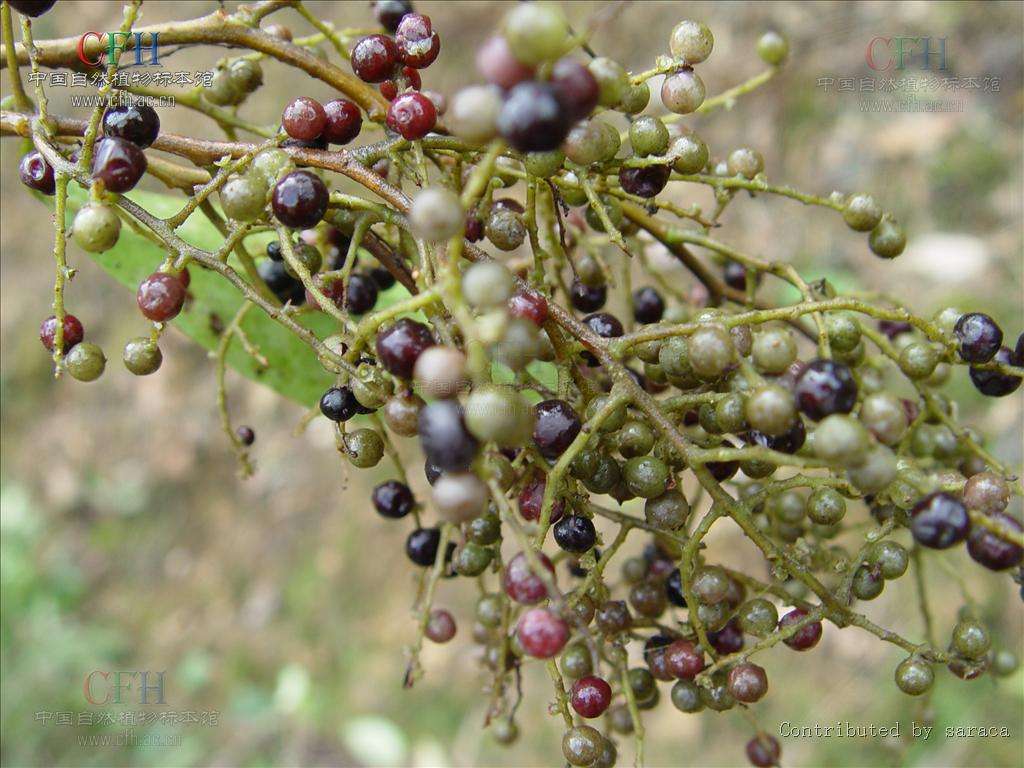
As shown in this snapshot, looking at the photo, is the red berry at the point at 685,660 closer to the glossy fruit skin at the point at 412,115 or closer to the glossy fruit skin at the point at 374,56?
the glossy fruit skin at the point at 412,115

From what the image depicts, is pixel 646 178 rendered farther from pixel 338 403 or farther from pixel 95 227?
pixel 95 227

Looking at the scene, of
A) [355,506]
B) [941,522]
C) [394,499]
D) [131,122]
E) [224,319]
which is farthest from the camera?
[355,506]

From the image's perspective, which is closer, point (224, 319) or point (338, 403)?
point (338, 403)

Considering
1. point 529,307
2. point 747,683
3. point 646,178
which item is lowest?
point 747,683

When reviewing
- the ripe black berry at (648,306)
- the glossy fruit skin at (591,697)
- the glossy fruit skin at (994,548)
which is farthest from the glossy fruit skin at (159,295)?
the glossy fruit skin at (994,548)

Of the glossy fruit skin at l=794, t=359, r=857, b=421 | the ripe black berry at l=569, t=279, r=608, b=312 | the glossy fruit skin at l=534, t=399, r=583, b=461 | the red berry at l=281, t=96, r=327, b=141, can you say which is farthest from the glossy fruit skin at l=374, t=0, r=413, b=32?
the glossy fruit skin at l=794, t=359, r=857, b=421

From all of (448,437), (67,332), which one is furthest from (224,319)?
(448,437)

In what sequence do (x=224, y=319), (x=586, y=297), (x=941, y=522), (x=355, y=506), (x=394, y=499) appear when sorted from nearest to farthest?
1. (x=941, y=522)
2. (x=394, y=499)
3. (x=586, y=297)
4. (x=224, y=319)
5. (x=355, y=506)
